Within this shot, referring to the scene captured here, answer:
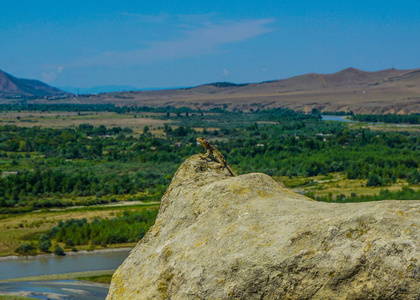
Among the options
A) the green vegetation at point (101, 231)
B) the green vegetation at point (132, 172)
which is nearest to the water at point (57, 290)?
the green vegetation at point (132, 172)

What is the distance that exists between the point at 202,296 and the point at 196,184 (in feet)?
11.4

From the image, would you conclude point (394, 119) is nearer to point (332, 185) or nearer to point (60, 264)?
point (332, 185)

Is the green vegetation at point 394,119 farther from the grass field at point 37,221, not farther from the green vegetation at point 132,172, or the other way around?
the grass field at point 37,221

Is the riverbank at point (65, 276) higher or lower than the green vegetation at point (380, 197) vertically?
lower

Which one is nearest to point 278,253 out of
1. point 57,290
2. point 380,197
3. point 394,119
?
point 57,290

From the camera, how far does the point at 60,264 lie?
42.2m

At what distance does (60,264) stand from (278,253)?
3744 cm

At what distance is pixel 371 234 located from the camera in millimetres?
7461

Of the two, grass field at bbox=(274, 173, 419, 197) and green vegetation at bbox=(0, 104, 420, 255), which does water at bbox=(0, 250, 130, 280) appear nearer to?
green vegetation at bbox=(0, 104, 420, 255)

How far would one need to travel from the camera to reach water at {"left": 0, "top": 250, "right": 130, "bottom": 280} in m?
40.0

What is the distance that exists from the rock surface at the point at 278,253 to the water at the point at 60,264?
1275 inches

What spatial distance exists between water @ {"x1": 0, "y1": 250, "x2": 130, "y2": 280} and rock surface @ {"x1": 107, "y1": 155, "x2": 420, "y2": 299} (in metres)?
32.4

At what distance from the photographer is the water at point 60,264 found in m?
40.0

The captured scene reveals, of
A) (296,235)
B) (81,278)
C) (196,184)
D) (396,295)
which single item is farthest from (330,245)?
(81,278)
